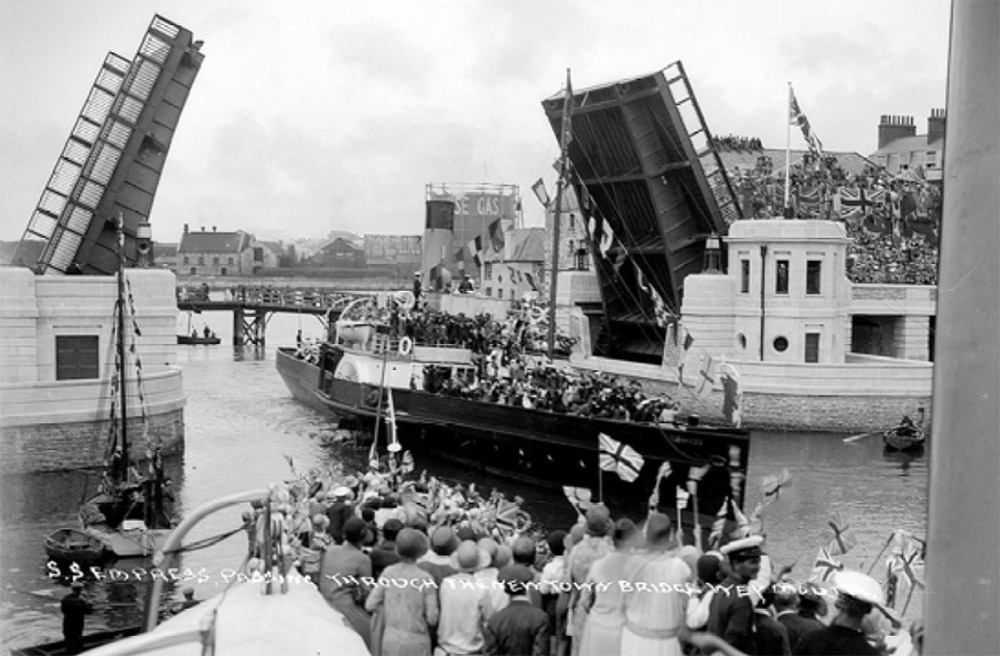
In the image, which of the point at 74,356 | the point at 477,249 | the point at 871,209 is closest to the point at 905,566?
the point at 74,356

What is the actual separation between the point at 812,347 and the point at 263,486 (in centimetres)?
1563

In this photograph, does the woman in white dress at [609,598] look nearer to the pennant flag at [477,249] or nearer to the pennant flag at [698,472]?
the pennant flag at [698,472]

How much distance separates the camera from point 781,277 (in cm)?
2884

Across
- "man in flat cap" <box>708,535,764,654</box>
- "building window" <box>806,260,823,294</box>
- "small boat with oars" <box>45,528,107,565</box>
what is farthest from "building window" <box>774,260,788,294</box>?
"man in flat cap" <box>708,535,764,654</box>

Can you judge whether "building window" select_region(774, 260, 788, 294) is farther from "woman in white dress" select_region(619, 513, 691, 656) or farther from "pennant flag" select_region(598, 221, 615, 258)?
"woman in white dress" select_region(619, 513, 691, 656)

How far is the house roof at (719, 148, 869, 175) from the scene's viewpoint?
4306 cm

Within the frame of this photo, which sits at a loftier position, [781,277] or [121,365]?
[781,277]

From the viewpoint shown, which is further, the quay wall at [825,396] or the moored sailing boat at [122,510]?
the quay wall at [825,396]

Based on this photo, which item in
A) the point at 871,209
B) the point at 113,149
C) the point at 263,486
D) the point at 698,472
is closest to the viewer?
the point at 698,472

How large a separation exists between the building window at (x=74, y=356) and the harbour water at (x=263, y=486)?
2.32 meters

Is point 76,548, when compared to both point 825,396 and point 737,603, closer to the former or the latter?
point 737,603

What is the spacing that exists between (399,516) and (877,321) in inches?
1109

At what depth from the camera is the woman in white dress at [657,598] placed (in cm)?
469

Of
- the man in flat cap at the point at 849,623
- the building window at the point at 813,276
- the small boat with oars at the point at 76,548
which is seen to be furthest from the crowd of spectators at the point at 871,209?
the man in flat cap at the point at 849,623
